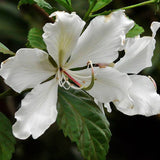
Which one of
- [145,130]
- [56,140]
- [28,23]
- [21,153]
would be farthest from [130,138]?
[28,23]

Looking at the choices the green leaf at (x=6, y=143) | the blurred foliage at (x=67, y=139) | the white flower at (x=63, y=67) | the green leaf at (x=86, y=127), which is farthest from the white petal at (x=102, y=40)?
the blurred foliage at (x=67, y=139)

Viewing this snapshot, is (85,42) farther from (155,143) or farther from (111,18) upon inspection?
(155,143)

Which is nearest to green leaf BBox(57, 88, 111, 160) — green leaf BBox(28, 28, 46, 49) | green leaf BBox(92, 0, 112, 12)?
green leaf BBox(28, 28, 46, 49)

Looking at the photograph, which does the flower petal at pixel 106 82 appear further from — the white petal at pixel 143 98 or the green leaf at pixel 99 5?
the green leaf at pixel 99 5

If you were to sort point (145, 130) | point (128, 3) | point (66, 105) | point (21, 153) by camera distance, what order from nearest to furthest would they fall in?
point (66, 105) → point (21, 153) → point (128, 3) → point (145, 130)

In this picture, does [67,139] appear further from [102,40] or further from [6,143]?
[102,40]

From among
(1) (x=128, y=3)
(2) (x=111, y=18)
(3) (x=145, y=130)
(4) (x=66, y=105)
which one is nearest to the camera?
(2) (x=111, y=18)

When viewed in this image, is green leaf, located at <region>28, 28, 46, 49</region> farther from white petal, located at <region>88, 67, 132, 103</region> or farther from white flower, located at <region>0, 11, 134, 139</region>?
white petal, located at <region>88, 67, 132, 103</region>

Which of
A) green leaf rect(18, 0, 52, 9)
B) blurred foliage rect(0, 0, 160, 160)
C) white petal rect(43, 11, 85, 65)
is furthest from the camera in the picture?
blurred foliage rect(0, 0, 160, 160)
